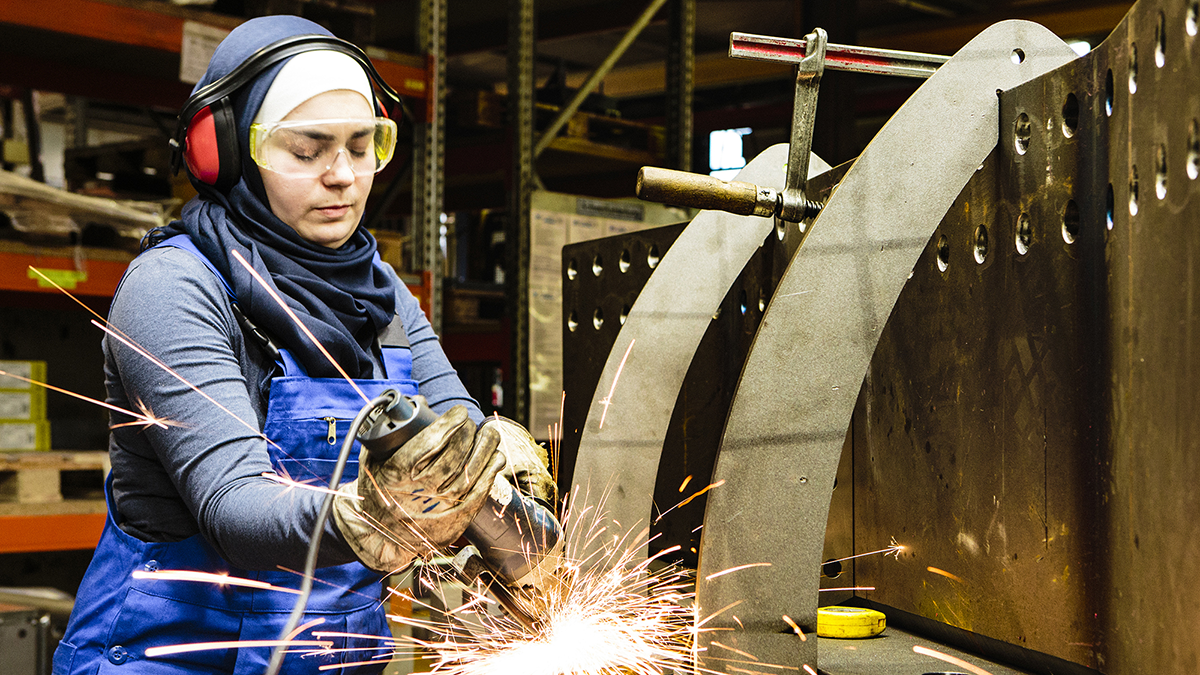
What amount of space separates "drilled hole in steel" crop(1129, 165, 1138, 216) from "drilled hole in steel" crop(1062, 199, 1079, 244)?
0.35 ft

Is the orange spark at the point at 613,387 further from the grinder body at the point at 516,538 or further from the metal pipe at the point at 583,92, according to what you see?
the metal pipe at the point at 583,92

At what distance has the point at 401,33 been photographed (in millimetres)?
5484

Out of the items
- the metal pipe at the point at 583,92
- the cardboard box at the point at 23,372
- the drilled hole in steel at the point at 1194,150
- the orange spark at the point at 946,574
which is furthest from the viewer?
the metal pipe at the point at 583,92

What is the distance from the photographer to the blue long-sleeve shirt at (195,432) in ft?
3.56

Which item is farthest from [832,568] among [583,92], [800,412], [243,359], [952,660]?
[583,92]

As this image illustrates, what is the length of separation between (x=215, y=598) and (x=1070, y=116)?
1.19 meters

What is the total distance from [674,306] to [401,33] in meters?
4.42

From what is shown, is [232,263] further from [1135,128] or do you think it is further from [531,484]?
[1135,128]

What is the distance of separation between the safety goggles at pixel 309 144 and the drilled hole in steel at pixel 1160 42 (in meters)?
1.00

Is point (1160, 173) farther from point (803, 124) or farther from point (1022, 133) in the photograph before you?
point (803, 124)

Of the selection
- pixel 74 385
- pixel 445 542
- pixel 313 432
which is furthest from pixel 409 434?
pixel 74 385

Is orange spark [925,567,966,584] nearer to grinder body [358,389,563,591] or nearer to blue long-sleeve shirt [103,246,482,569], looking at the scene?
grinder body [358,389,563,591]

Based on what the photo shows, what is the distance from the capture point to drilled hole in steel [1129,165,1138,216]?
891 mm

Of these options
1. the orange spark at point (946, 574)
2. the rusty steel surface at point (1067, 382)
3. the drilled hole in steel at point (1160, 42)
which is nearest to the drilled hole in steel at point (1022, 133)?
the rusty steel surface at point (1067, 382)
